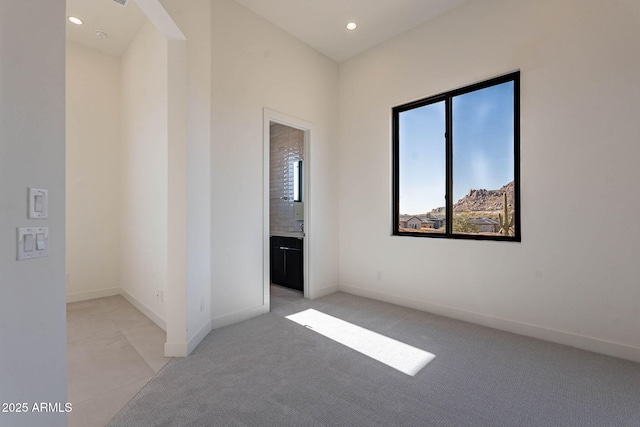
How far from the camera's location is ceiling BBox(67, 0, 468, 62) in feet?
10.9

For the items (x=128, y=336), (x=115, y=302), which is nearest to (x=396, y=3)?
(x=128, y=336)

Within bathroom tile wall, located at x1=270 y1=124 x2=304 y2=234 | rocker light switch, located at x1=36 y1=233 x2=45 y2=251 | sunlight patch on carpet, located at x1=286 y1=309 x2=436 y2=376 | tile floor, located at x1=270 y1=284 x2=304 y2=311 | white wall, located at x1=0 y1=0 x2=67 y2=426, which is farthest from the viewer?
bathroom tile wall, located at x1=270 y1=124 x2=304 y2=234

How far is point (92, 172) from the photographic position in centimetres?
420

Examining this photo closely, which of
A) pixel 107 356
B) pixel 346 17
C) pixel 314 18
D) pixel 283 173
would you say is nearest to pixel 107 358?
pixel 107 356

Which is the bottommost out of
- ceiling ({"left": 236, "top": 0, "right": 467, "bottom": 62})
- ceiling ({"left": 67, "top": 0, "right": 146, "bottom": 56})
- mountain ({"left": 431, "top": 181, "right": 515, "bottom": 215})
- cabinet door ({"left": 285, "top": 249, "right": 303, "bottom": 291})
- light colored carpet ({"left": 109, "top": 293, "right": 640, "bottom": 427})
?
light colored carpet ({"left": 109, "top": 293, "right": 640, "bottom": 427})

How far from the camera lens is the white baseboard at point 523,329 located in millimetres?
2472

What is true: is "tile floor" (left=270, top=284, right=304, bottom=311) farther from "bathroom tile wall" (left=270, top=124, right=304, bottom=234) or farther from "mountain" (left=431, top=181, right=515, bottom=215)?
"mountain" (left=431, top=181, right=515, bottom=215)

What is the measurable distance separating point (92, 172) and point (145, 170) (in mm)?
1323

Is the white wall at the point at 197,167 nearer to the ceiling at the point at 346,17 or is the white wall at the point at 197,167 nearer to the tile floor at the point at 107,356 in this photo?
the tile floor at the point at 107,356

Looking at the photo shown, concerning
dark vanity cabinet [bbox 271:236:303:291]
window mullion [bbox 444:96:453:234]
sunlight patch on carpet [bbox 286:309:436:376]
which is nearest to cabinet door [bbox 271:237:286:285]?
dark vanity cabinet [bbox 271:236:303:291]

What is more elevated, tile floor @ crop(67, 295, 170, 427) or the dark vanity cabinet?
the dark vanity cabinet

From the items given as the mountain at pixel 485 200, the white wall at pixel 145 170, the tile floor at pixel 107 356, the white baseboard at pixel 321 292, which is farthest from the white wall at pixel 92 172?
the mountain at pixel 485 200

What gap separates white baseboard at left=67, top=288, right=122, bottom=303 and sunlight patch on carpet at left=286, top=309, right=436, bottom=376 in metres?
2.82

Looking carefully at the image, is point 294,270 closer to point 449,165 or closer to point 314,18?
point 449,165
